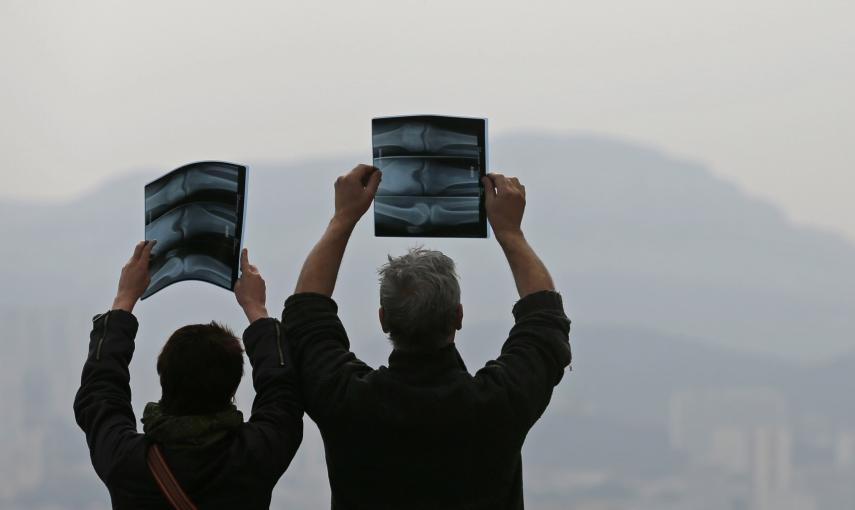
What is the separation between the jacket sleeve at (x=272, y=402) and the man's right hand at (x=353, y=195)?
21 cm

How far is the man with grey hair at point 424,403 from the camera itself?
1226 mm

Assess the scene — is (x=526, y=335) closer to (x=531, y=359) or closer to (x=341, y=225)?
(x=531, y=359)

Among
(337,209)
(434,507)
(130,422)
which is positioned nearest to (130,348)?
(130,422)

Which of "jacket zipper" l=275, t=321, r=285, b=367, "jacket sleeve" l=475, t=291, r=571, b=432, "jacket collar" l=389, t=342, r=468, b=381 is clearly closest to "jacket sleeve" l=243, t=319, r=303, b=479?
"jacket zipper" l=275, t=321, r=285, b=367

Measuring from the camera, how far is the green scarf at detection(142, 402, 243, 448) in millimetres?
1199

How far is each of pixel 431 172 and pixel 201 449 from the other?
1.96ft

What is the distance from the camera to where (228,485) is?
120 cm

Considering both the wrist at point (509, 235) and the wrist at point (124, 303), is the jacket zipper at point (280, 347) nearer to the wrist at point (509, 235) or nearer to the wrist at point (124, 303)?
the wrist at point (124, 303)

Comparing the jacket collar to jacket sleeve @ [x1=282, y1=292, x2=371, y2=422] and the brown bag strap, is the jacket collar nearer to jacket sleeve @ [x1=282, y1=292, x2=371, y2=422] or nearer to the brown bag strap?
jacket sleeve @ [x1=282, y1=292, x2=371, y2=422]

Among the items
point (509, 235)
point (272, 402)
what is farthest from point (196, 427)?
point (509, 235)

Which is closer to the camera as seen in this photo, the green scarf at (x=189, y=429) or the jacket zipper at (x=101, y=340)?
the green scarf at (x=189, y=429)

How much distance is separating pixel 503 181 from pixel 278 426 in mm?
538

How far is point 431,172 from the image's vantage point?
1540mm

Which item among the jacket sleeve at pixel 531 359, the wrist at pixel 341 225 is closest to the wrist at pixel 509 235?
the jacket sleeve at pixel 531 359
